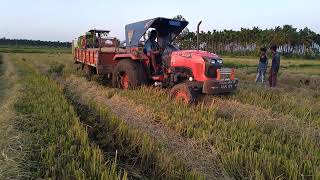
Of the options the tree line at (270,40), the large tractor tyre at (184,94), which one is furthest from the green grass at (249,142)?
the tree line at (270,40)

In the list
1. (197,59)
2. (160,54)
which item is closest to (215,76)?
(197,59)

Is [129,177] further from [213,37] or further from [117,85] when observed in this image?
[213,37]

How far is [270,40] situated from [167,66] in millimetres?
68721

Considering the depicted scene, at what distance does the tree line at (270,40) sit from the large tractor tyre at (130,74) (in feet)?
198

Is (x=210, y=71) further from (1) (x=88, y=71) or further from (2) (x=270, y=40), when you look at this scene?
(2) (x=270, y=40)

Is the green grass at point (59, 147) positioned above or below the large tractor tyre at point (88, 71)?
below

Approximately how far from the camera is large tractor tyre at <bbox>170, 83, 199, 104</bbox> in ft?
31.3

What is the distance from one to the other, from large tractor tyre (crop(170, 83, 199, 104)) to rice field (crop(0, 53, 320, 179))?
0.22 meters

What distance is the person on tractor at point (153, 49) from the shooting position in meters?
11.3

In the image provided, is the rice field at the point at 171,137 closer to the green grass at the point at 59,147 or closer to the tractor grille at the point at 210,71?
the green grass at the point at 59,147

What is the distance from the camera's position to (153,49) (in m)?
11.5

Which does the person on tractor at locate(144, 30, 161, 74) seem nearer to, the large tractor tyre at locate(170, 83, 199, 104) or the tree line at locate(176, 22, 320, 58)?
the large tractor tyre at locate(170, 83, 199, 104)

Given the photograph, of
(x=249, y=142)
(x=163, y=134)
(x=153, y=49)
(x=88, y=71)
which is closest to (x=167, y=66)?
(x=153, y=49)

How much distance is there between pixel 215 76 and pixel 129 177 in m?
5.45
